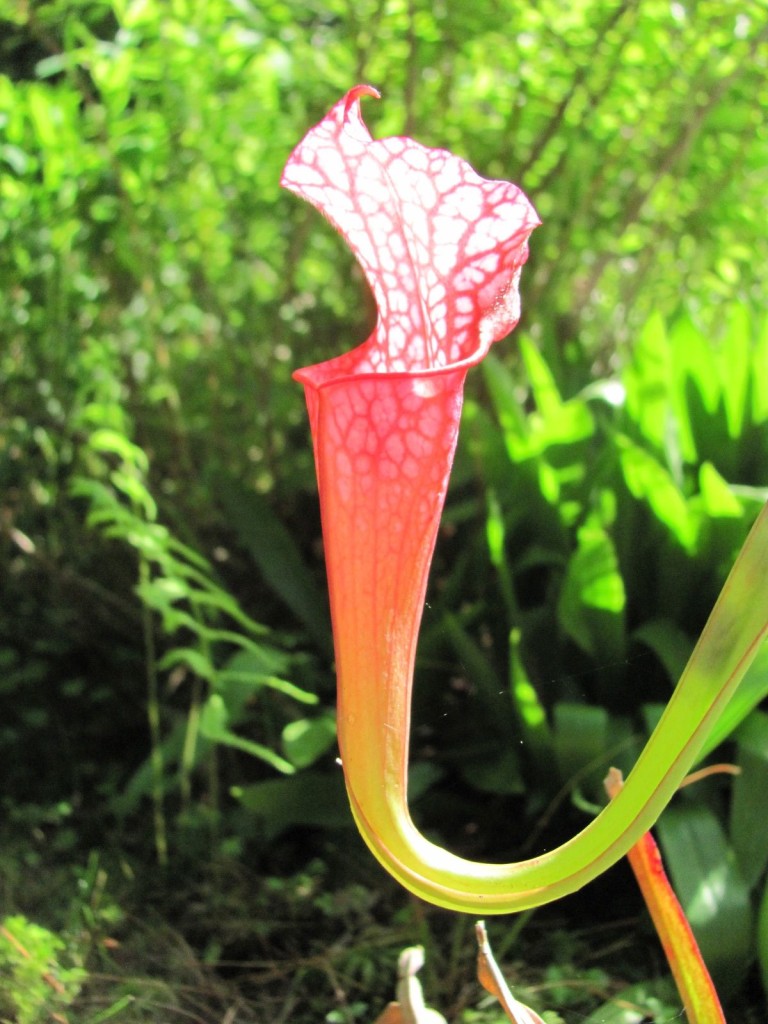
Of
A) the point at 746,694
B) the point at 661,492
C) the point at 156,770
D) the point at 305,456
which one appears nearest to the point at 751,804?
the point at 746,694

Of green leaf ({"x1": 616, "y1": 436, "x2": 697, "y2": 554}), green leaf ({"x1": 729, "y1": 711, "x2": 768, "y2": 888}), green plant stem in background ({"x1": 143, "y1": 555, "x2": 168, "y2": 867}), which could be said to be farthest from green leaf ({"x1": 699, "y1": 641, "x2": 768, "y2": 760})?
green plant stem in background ({"x1": 143, "y1": 555, "x2": 168, "y2": 867})

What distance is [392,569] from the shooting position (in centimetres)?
59

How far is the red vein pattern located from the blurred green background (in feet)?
1.33

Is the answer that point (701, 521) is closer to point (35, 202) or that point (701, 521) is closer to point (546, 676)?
point (546, 676)

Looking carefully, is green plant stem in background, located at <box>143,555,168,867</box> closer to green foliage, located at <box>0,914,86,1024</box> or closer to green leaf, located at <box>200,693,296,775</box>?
green leaf, located at <box>200,693,296,775</box>

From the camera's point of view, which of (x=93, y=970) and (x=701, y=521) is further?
(x=701, y=521)

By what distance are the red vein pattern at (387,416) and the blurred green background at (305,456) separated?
0.41 meters

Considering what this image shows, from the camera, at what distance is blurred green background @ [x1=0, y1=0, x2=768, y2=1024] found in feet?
3.67

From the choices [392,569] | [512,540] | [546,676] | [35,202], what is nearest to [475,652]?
[546,676]

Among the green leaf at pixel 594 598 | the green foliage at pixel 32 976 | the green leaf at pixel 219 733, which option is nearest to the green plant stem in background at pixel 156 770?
the green leaf at pixel 219 733

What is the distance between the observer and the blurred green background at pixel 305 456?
1119mm

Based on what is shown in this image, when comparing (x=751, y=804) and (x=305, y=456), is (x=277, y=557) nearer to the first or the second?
(x=305, y=456)

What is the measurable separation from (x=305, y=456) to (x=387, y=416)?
109cm

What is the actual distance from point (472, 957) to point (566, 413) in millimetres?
653
